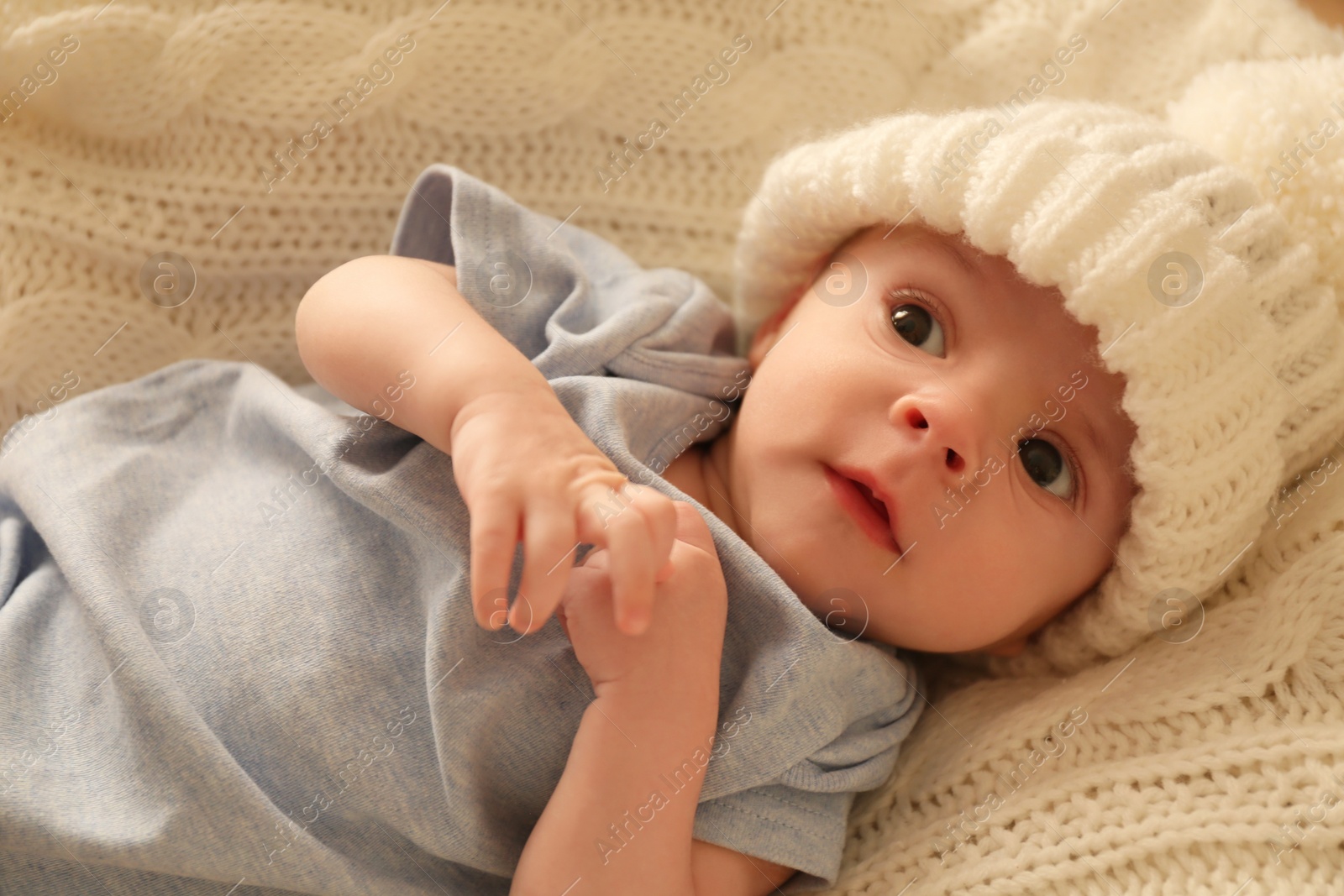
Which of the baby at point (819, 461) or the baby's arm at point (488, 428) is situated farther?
the baby at point (819, 461)

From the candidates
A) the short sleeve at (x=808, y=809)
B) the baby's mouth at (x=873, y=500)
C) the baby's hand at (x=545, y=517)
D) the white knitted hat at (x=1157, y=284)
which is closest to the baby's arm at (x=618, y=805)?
the short sleeve at (x=808, y=809)

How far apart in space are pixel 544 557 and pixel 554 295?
62 centimetres

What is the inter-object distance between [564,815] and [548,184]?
3.33 ft

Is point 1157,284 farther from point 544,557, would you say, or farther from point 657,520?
point 544,557

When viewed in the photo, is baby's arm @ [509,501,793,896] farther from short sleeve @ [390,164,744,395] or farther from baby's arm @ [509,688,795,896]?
short sleeve @ [390,164,744,395]

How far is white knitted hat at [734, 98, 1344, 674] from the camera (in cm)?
116

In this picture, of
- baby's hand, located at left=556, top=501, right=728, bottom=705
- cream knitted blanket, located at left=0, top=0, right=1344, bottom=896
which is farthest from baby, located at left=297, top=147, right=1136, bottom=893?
cream knitted blanket, located at left=0, top=0, right=1344, bottom=896

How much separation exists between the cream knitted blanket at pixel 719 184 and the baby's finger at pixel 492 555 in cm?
67

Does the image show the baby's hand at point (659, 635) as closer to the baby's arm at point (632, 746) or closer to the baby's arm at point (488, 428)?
the baby's arm at point (632, 746)

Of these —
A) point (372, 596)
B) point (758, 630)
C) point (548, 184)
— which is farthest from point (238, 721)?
A: point (548, 184)

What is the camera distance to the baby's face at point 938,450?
3.96 feet

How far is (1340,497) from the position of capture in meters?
1.32

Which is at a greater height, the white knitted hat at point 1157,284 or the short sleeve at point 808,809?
the white knitted hat at point 1157,284

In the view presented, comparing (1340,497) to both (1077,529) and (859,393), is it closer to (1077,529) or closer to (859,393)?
(1077,529)
